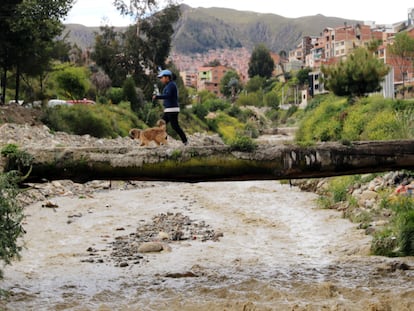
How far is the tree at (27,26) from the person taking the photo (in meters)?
23.2

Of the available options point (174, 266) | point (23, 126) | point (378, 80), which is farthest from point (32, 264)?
point (378, 80)

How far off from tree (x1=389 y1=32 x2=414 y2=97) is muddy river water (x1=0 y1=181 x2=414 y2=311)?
43.2m

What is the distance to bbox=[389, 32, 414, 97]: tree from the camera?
2168 inches

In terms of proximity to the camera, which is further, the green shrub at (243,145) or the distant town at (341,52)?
the distant town at (341,52)

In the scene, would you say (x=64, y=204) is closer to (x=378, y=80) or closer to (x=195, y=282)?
(x=195, y=282)

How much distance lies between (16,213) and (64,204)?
9.68 meters

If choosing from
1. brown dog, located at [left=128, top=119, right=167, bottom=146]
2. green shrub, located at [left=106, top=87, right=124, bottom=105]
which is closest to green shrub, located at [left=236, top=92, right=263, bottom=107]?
green shrub, located at [left=106, top=87, right=124, bottom=105]

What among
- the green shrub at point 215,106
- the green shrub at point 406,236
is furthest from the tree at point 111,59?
the green shrub at point 406,236

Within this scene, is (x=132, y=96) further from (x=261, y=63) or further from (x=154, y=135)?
(x=261, y=63)

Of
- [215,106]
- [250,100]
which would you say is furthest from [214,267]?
[250,100]

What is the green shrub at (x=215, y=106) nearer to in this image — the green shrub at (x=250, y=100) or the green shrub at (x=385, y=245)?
the green shrub at (x=250, y=100)

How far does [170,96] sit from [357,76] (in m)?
19.9

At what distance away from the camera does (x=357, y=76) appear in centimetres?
2820

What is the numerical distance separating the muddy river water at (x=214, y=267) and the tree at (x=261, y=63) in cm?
9922
